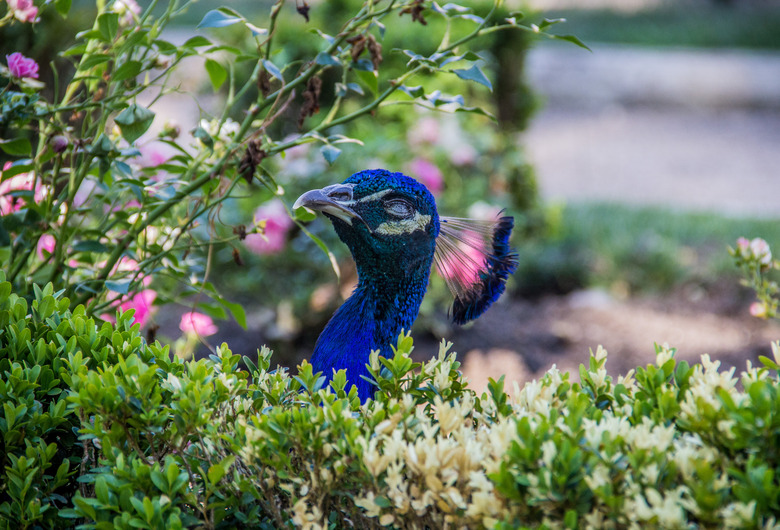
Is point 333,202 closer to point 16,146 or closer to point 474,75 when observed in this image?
point 474,75

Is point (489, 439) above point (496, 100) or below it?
above

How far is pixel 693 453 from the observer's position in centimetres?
123

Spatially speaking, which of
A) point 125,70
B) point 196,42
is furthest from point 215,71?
point 125,70

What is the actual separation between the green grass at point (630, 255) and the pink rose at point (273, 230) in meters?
2.01

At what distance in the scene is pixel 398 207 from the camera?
6.38 ft

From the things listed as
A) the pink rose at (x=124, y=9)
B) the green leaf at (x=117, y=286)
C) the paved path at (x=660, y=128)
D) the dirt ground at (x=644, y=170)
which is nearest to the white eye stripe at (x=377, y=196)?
the green leaf at (x=117, y=286)

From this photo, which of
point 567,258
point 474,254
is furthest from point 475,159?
point 474,254

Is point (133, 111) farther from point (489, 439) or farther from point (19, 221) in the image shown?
point (489, 439)

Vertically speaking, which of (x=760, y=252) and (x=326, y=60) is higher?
(x=326, y=60)

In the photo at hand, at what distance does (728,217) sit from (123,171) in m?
Result: 6.18

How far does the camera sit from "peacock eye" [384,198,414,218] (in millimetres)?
1938

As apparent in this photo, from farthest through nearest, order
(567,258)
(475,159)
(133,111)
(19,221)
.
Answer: (567,258) → (475,159) → (19,221) → (133,111)

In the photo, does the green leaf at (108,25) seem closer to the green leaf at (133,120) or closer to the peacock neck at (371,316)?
the green leaf at (133,120)

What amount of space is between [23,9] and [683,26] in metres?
15.6
